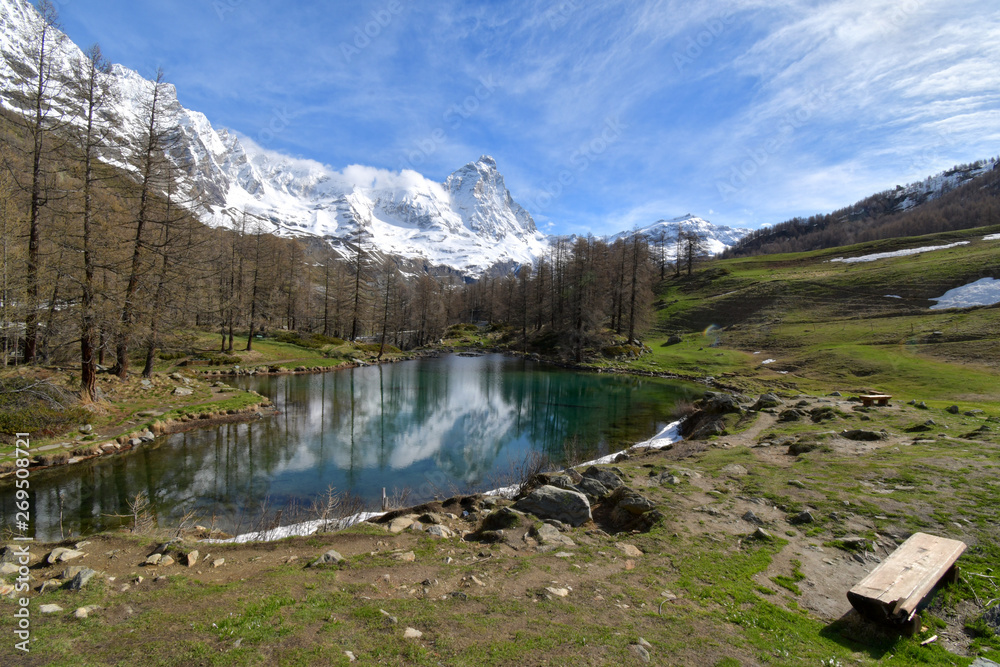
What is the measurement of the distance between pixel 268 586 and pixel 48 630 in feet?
7.61

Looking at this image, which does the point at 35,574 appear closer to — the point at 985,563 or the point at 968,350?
the point at 985,563

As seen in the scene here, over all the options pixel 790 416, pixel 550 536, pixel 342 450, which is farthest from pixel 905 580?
pixel 342 450

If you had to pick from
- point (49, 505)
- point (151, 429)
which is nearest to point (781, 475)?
point (49, 505)

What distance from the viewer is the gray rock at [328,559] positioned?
713 cm

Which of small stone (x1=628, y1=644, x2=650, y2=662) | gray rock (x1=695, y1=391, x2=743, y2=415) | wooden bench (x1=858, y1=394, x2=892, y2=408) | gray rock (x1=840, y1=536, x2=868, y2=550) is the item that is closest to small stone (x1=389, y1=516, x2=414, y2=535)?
small stone (x1=628, y1=644, x2=650, y2=662)

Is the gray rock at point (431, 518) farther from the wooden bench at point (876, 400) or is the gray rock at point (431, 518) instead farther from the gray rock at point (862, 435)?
the wooden bench at point (876, 400)

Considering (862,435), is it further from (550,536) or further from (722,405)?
(550,536)

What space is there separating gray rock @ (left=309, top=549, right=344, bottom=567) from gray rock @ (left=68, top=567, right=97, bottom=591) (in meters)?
3.01

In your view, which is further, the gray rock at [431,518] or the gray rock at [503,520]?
the gray rock at [431,518]

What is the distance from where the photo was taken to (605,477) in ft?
40.2

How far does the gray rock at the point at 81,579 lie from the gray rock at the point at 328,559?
9.89 feet

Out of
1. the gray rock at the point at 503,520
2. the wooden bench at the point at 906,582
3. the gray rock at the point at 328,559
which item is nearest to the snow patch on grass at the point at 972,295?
the wooden bench at the point at 906,582

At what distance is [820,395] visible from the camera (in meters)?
27.3

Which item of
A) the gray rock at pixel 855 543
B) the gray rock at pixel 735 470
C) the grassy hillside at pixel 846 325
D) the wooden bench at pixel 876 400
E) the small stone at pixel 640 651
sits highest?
the grassy hillside at pixel 846 325
